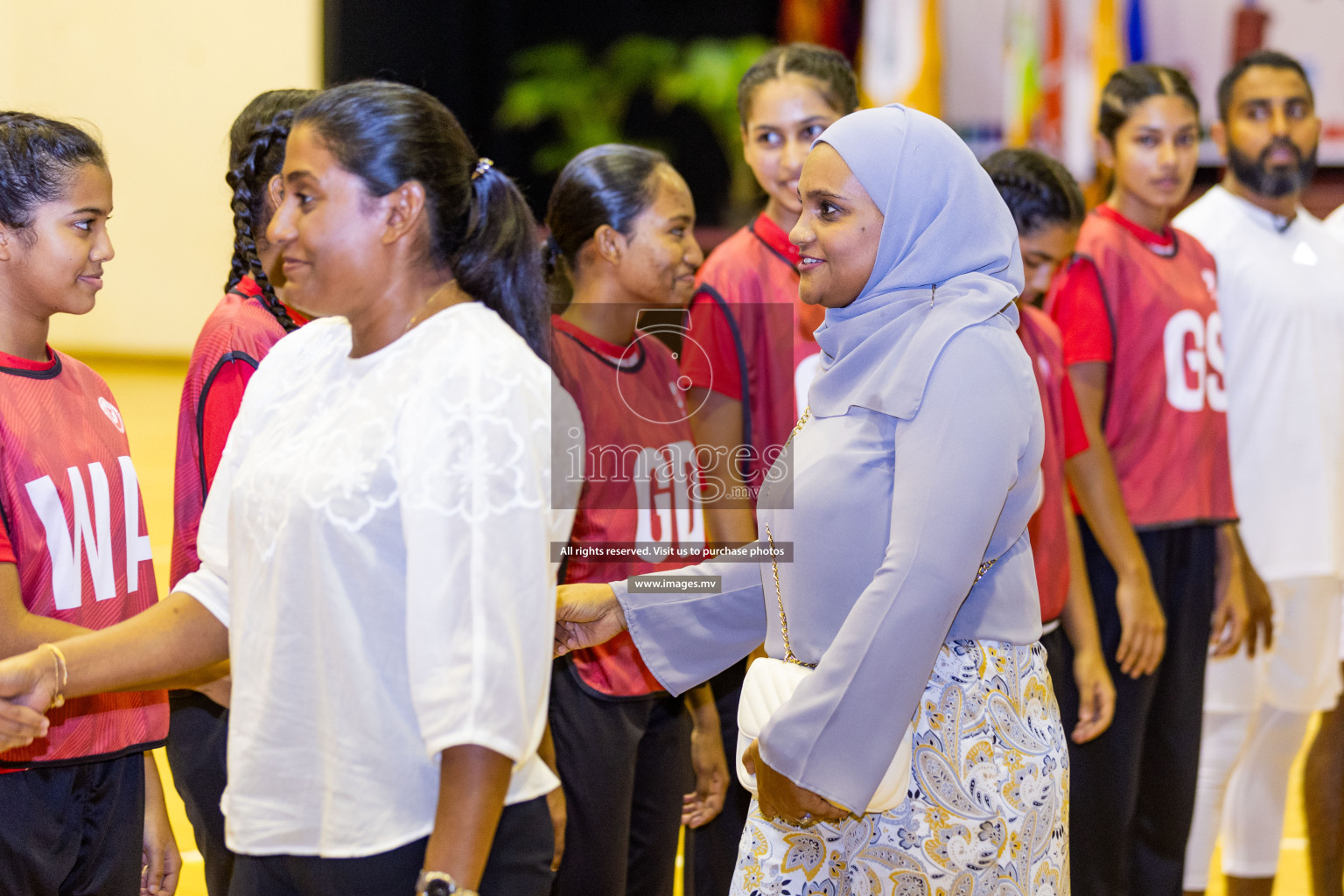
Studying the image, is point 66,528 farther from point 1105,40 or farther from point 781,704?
point 1105,40

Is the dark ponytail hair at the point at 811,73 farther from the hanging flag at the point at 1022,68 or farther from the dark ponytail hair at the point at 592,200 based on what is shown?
the hanging flag at the point at 1022,68

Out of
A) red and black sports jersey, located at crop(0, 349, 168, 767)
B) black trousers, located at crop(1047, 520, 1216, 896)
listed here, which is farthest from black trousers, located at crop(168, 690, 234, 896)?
black trousers, located at crop(1047, 520, 1216, 896)

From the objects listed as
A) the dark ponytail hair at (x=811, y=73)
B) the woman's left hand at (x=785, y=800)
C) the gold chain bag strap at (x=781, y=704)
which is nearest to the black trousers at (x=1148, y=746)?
the dark ponytail hair at (x=811, y=73)

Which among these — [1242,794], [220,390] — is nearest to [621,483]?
[220,390]

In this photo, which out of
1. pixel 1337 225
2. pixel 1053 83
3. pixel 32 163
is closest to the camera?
pixel 32 163

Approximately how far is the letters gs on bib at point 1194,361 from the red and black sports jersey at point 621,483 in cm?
136

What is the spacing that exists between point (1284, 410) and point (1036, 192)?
3.13ft

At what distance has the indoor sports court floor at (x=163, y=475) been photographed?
12.2 ft

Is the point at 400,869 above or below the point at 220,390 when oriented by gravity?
below

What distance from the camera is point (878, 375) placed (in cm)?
175

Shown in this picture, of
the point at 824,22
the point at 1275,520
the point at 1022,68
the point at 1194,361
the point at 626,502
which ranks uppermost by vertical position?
the point at 824,22

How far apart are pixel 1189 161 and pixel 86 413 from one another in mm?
2746

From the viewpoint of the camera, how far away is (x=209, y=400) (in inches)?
84.1

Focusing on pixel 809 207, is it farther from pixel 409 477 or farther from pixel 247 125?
pixel 247 125
